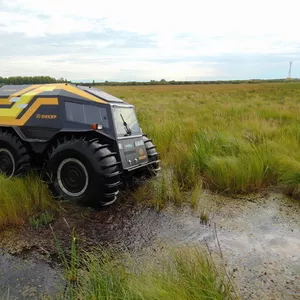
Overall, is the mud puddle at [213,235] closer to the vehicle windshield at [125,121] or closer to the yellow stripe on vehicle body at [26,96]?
the vehicle windshield at [125,121]

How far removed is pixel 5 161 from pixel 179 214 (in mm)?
2708

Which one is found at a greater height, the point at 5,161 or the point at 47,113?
the point at 47,113

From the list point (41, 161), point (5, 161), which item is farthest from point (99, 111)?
point (5, 161)

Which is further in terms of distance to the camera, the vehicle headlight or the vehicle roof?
the vehicle headlight

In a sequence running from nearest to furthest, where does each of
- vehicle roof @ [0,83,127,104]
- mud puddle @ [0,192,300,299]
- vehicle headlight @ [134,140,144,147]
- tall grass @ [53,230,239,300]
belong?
tall grass @ [53,230,239,300], mud puddle @ [0,192,300,299], vehicle roof @ [0,83,127,104], vehicle headlight @ [134,140,144,147]

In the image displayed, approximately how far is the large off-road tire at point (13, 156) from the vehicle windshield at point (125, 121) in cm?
138

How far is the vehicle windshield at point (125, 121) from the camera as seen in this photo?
17.1 ft

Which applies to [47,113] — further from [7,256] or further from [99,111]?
[7,256]

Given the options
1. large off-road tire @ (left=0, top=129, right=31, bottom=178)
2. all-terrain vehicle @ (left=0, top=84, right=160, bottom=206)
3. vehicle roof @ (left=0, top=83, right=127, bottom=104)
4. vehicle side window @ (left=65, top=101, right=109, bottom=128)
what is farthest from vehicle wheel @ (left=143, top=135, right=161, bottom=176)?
large off-road tire @ (left=0, top=129, right=31, bottom=178)

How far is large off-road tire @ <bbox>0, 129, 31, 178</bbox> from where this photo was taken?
512 cm

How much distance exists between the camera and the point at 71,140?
4.75m

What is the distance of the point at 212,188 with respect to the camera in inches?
228

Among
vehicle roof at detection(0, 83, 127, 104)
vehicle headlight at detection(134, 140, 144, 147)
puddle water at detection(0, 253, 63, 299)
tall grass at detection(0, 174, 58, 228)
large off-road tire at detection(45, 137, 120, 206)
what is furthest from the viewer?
vehicle headlight at detection(134, 140, 144, 147)

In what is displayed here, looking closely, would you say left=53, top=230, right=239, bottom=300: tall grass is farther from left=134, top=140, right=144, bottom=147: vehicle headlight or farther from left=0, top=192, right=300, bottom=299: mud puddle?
left=134, top=140, right=144, bottom=147: vehicle headlight
